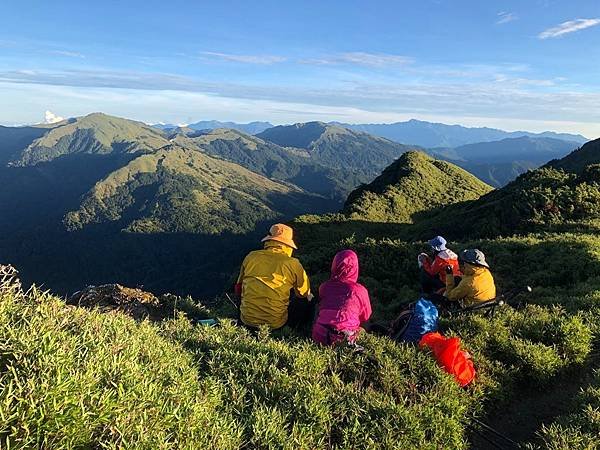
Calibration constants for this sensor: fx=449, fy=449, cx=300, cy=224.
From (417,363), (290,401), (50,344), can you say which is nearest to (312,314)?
(417,363)

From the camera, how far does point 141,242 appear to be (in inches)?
7712

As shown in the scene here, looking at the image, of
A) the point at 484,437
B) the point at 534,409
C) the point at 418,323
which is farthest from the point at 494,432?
the point at 418,323

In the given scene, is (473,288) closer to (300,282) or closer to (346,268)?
(346,268)

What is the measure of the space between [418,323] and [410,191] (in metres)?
59.6

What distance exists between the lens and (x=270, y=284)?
7387mm

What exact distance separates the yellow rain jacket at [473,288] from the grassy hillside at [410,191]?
40915 millimetres

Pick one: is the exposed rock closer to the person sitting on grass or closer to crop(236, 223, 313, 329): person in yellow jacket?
crop(236, 223, 313, 329): person in yellow jacket

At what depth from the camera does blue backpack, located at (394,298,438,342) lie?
22.4 feet

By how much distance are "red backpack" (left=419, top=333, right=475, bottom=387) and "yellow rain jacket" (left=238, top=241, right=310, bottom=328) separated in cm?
250

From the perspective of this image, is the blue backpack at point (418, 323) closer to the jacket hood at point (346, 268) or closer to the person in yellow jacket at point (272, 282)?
the jacket hood at point (346, 268)

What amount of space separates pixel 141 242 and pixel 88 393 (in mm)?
204618

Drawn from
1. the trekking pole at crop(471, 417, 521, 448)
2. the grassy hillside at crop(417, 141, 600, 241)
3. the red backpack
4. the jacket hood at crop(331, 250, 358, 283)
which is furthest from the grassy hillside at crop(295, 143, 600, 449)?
the jacket hood at crop(331, 250, 358, 283)

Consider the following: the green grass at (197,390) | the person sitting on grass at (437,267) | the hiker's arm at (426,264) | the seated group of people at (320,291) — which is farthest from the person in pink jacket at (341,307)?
the hiker's arm at (426,264)

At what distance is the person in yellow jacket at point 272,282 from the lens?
7.41 metres
